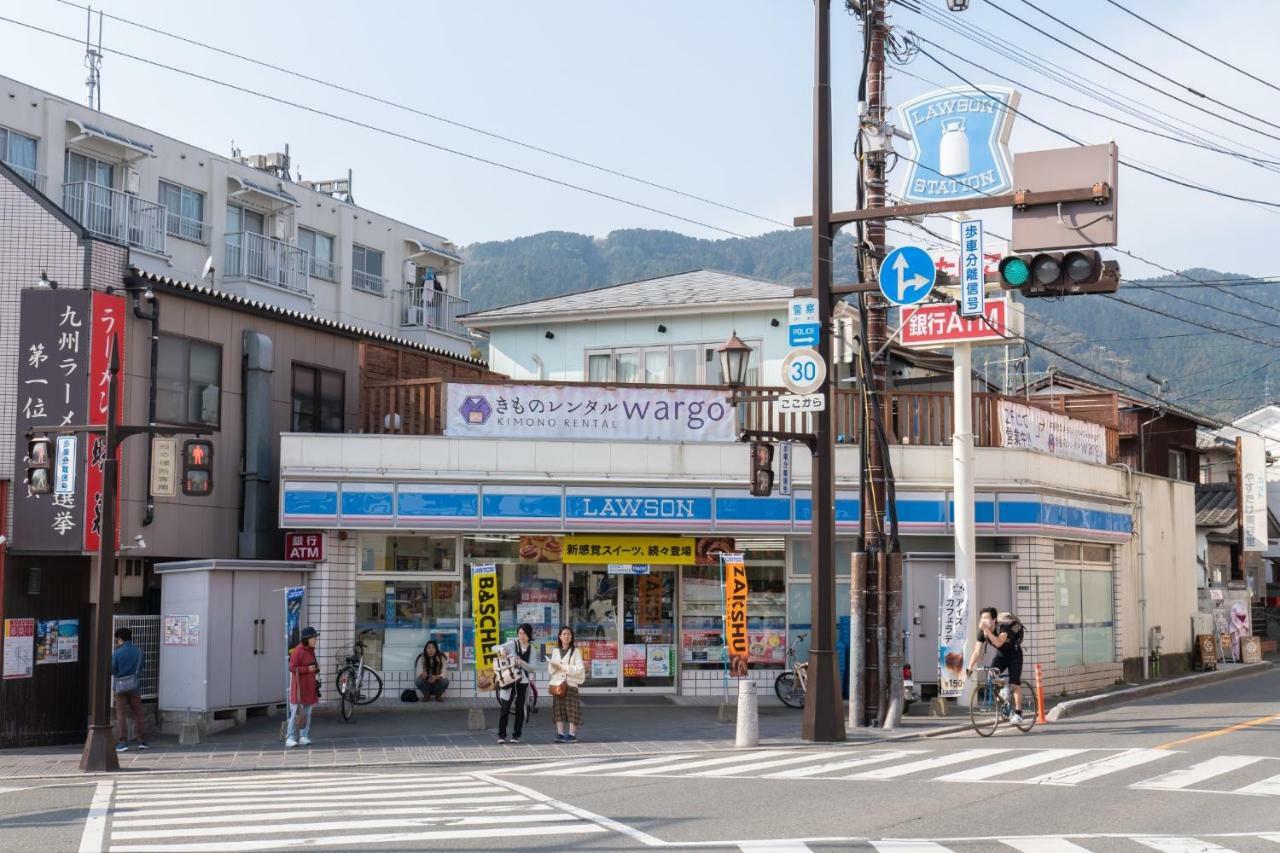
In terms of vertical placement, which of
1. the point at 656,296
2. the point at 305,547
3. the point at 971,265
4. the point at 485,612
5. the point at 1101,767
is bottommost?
the point at 1101,767

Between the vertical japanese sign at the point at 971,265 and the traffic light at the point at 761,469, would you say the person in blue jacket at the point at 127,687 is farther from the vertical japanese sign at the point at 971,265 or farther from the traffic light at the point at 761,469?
the vertical japanese sign at the point at 971,265

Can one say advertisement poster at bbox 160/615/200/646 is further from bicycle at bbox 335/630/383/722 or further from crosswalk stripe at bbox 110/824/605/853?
crosswalk stripe at bbox 110/824/605/853

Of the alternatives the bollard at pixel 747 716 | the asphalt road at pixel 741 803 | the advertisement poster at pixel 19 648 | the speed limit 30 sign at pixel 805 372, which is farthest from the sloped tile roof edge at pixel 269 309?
the bollard at pixel 747 716

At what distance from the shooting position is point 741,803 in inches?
505

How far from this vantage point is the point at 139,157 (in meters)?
37.6

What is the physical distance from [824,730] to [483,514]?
7.61 m

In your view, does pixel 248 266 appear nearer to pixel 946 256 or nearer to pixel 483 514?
pixel 483 514

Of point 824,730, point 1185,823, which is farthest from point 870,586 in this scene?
point 1185,823

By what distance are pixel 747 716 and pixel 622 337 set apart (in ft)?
44.8

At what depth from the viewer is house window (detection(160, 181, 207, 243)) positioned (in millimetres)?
39000

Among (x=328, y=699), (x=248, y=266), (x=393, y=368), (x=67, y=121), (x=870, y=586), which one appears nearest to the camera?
(x=870, y=586)

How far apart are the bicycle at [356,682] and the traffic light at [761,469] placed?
319 inches

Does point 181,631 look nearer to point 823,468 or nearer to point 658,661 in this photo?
point 658,661

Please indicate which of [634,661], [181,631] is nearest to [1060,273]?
[634,661]
